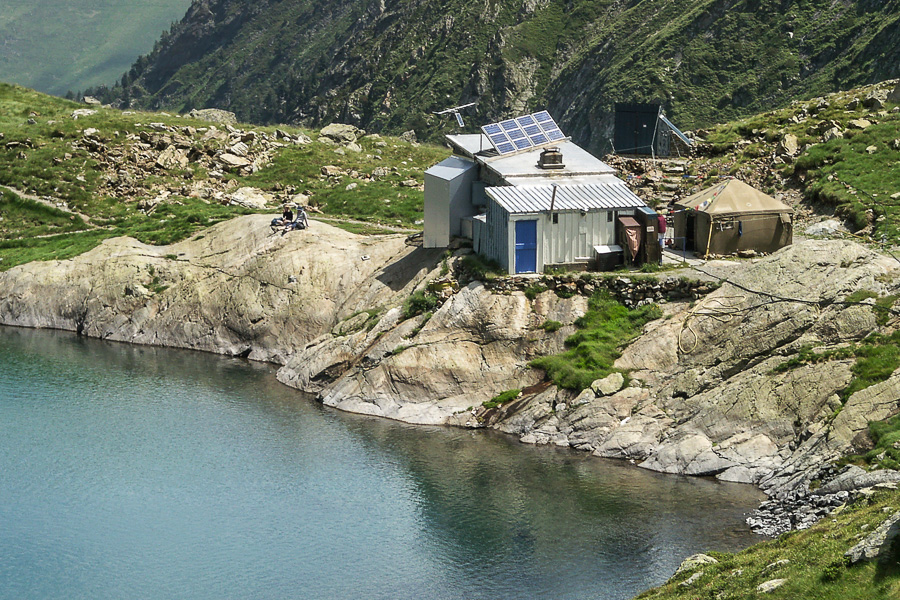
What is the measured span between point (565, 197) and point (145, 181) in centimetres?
4065

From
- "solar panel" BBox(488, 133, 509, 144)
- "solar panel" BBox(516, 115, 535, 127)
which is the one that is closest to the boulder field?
"solar panel" BBox(488, 133, 509, 144)

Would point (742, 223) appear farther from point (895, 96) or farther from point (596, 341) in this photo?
point (895, 96)

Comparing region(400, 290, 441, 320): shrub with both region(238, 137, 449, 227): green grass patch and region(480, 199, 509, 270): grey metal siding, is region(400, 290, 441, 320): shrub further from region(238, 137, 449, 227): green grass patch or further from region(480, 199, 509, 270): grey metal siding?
region(238, 137, 449, 227): green grass patch

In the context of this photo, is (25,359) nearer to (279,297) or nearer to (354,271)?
(279,297)

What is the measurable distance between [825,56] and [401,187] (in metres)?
113

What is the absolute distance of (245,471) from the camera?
160ft

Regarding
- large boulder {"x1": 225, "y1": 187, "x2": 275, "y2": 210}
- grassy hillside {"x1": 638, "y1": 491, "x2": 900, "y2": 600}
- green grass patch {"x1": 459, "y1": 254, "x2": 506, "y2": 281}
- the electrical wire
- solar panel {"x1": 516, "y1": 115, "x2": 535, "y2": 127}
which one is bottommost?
grassy hillside {"x1": 638, "y1": 491, "x2": 900, "y2": 600}

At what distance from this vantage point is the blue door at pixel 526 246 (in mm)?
55812

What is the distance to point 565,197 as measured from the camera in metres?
57.5

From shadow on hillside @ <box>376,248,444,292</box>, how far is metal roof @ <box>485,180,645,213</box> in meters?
6.05

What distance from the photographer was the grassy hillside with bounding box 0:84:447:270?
78.4 m

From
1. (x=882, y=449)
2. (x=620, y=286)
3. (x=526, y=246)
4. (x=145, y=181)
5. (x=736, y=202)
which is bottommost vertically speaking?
(x=882, y=449)

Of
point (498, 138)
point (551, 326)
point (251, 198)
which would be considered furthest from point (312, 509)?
point (251, 198)

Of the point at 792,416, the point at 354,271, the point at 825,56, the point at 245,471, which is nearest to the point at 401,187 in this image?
the point at 354,271
